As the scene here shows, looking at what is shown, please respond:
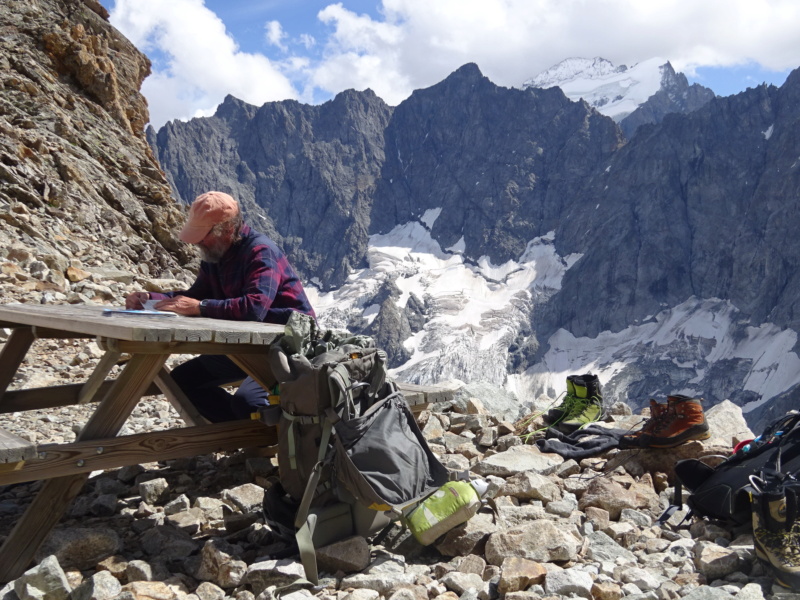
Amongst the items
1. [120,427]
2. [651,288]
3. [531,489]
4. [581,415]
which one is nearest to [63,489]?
[120,427]

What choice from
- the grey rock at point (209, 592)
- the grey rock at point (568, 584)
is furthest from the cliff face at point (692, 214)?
the grey rock at point (209, 592)

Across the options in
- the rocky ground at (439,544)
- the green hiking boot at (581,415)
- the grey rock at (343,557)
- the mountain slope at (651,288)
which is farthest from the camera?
the mountain slope at (651,288)

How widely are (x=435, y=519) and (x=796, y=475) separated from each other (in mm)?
2215

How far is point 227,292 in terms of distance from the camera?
515 centimetres

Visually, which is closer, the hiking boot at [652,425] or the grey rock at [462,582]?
the grey rock at [462,582]

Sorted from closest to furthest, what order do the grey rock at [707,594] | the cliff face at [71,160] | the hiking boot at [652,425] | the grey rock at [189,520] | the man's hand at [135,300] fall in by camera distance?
the grey rock at [707,594], the grey rock at [189,520], the man's hand at [135,300], the hiking boot at [652,425], the cliff face at [71,160]

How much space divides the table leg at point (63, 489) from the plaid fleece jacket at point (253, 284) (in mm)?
717

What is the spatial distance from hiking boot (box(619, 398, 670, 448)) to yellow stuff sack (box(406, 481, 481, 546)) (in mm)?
2412

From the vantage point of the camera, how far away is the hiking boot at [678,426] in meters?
5.52

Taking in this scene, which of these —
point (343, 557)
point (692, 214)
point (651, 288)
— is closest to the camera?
point (343, 557)

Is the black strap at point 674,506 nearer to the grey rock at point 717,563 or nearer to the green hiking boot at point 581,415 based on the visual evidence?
the grey rock at point 717,563

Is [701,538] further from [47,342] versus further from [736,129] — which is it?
[736,129]

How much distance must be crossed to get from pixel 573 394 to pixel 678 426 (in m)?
1.77

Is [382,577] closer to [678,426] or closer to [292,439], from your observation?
[292,439]
